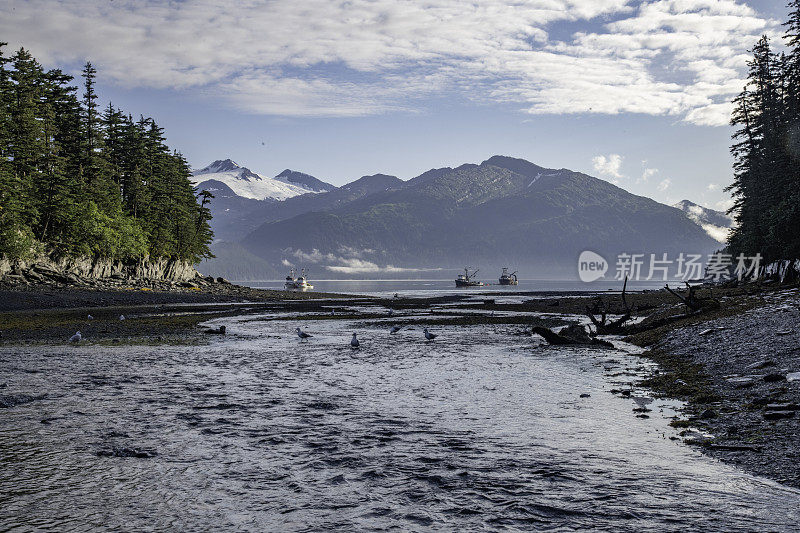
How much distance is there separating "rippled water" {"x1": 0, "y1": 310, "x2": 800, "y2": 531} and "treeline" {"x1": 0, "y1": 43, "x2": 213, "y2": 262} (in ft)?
182

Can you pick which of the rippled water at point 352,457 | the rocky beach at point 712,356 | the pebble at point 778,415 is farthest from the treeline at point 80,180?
the pebble at point 778,415

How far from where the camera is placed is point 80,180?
78.1 meters

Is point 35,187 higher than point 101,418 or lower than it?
higher

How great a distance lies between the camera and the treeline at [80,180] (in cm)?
6519

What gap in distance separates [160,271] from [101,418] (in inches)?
3447

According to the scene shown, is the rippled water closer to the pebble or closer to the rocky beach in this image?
the rocky beach

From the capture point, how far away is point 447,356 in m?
26.0

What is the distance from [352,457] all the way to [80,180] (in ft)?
265

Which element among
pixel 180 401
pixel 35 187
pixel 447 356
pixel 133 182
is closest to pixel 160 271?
pixel 133 182

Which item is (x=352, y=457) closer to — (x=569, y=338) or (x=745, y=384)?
(x=745, y=384)

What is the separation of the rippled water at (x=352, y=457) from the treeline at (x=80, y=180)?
5539 cm

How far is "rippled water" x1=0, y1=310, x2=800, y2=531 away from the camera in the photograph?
25.4 feet

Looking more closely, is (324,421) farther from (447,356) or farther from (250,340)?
(250,340)

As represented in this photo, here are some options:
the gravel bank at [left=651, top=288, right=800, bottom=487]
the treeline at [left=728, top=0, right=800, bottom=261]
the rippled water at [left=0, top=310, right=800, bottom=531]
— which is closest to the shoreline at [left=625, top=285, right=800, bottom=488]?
the gravel bank at [left=651, top=288, right=800, bottom=487]
